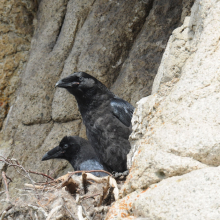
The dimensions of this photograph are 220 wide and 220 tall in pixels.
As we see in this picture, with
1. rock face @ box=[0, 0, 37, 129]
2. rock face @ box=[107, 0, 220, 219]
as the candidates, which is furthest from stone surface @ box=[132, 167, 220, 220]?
rock face @ box=[0, 0, 37, 129]

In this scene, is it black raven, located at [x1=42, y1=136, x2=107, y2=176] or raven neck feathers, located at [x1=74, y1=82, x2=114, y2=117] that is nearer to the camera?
raven neck feathers, located at [x1=74, y1=82, x2=114, y2=117]

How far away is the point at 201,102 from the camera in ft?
6.68

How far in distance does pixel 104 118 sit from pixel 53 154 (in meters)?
1.12

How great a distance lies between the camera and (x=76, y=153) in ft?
17.7

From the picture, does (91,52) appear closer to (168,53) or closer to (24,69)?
(24,69)

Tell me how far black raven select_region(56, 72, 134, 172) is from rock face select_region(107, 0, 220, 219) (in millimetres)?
1868

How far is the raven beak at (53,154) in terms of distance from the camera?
5.10 m

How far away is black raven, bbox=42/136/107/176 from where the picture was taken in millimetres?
5176

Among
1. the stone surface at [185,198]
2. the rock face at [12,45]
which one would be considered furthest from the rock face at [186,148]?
the rock face at [12,45]

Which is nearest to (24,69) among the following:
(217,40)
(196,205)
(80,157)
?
(80,157)

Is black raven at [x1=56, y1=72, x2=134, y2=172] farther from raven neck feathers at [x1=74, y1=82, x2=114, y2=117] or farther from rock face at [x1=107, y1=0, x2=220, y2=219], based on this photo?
rock face at [x1=107, y1=0, x2=220, y2=219]

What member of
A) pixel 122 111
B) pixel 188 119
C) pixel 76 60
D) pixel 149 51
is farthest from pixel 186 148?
pixel 76 60

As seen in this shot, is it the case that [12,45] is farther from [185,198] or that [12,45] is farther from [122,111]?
[185,198]

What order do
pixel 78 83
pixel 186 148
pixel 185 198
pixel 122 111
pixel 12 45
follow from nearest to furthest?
pixel 185 198
pixel 186 148
pixel 122 111
pixel 78 83
pixel 12 45
